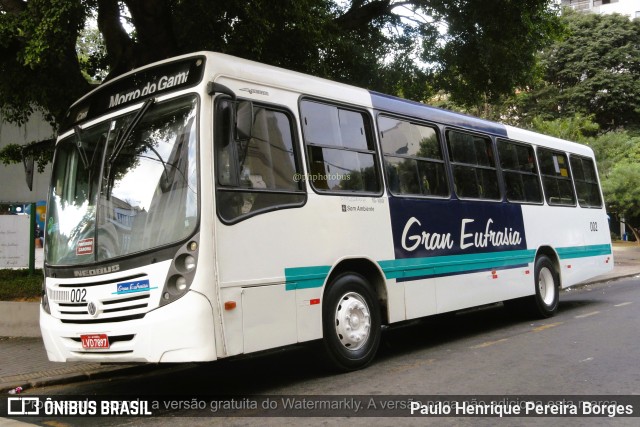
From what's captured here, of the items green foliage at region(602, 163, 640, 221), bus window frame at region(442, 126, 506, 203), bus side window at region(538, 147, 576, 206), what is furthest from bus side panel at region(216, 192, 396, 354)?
green foliage at region(602, 163, 640, 221)

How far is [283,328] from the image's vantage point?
5973 mm

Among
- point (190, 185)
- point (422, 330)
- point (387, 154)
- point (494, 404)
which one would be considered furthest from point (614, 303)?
point (190, 185)

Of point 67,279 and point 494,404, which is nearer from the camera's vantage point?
point 494,404

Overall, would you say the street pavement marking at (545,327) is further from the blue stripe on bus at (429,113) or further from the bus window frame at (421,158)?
the blue stripe on bus at (429,113)

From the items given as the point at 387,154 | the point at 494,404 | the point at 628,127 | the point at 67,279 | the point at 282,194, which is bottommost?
the point at 494,404

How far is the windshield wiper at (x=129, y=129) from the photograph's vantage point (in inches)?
233

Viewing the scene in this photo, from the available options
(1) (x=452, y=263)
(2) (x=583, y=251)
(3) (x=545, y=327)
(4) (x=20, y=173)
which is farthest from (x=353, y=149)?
(4) (x=20, y=173)

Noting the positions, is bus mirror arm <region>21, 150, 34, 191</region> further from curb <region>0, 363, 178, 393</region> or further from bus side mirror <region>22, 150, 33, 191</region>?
curb <region>0, 363, 178, 393</region>

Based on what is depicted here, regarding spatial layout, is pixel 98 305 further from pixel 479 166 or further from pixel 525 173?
pixel 525 173

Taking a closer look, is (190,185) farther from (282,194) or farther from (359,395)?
(359,395)

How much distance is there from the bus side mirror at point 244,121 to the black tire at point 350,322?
185 cm

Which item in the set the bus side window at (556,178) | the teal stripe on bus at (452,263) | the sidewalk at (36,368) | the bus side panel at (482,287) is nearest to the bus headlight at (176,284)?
the sidewalk at (36,368)

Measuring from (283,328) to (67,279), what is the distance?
6.89 feet

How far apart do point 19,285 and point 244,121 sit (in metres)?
7.55
